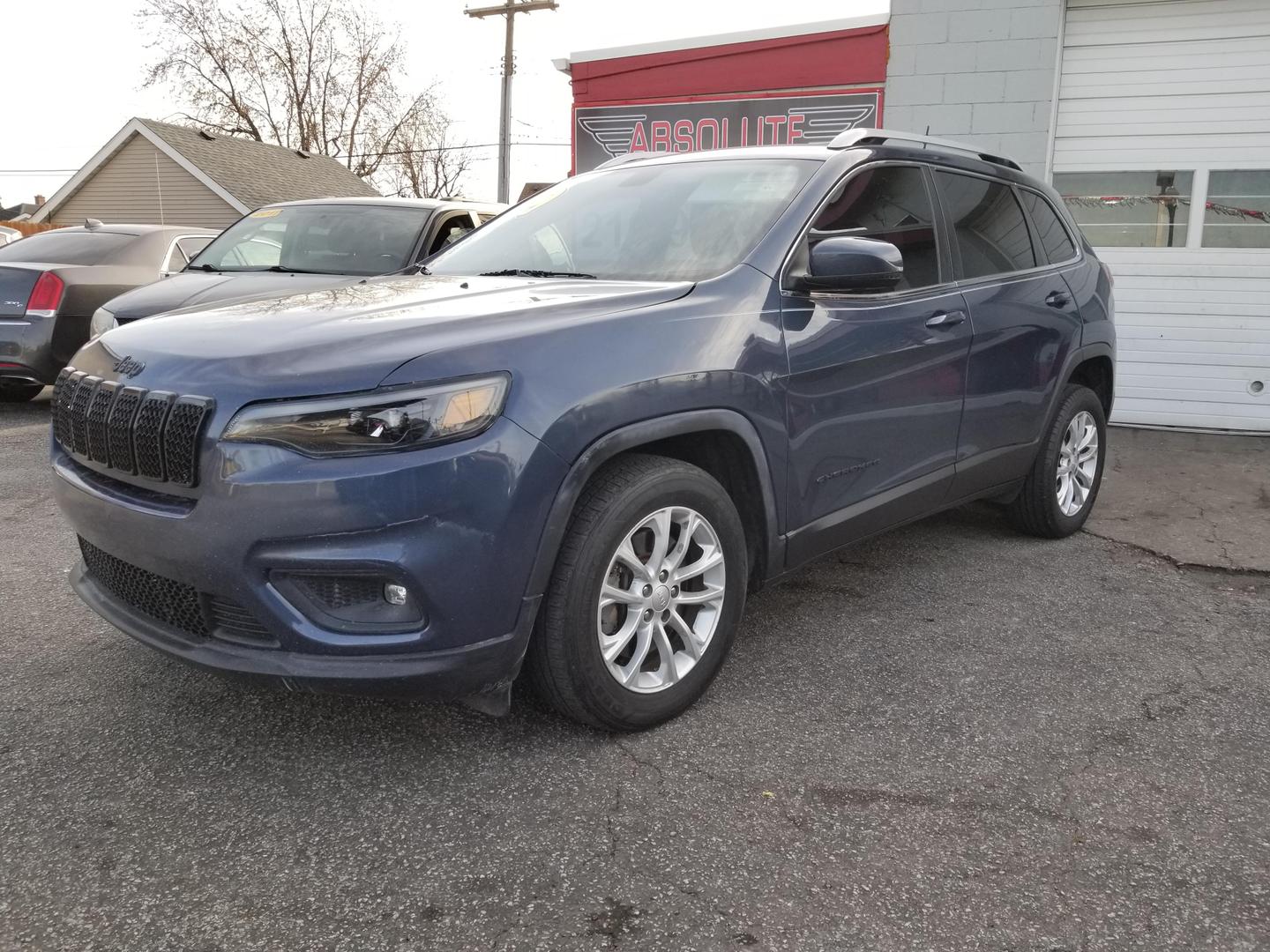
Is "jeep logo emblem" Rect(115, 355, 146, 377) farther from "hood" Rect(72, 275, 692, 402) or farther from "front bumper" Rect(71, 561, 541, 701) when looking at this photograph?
"front bumper" Rect(71, 561, 541, 701)

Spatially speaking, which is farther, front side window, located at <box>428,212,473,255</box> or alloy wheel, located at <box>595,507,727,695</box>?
front side window, located at <box>428,212,473,255</box>

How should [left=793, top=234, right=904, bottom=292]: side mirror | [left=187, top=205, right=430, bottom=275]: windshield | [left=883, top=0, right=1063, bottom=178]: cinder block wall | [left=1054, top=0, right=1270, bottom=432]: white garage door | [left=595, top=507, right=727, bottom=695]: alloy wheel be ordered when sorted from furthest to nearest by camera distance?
[left=883, top=0, right=1063, bottom=178]: cinder block wall < [left=1054, top=0, right=1270, bottom=432]: white garage door < [left=187, top=205, right=430, bottom=275]: windshield < [left=793, top=234, right=904, bottom=292]: side mirror < [left=595, top=507, right=727, bottom=695]: alloy wheel

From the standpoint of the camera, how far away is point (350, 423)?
235 cm

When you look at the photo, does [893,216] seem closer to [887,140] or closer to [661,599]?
[887,140]

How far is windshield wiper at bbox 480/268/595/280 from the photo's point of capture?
344 cm

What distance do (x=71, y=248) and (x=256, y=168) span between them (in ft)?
80.1

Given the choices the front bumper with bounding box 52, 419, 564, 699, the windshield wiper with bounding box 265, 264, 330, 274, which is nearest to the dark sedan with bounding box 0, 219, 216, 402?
the windshield wiper with bounding box 265, 264, 330, 274

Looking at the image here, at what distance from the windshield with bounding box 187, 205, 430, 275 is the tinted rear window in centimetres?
148

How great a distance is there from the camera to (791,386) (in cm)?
317

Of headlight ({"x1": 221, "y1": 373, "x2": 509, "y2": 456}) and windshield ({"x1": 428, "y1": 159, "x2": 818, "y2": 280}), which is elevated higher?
windshield ({"x1": 428, "y1": 159, "x2": 818, "y2": 280})

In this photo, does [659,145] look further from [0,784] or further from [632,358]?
[0,784]

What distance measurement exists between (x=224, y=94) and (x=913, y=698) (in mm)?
45949

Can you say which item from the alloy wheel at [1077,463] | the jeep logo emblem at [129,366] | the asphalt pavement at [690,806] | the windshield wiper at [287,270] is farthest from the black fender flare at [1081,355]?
the windshield wiper at [287,270]

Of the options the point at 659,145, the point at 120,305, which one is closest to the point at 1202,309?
the point at 659,145
